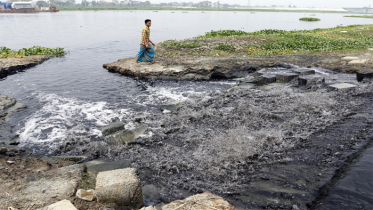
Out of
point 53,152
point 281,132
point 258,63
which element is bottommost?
point 53,152

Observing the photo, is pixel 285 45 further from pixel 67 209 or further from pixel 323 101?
pixel 67 209

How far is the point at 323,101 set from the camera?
9508 millimetres

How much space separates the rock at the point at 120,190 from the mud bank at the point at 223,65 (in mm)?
10203

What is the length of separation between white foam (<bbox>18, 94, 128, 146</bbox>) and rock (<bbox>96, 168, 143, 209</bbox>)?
3990 mm

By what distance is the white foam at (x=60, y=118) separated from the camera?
325 inches

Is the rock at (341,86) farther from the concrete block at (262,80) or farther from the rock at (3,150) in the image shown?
the rock at (3,150)

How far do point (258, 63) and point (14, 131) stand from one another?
12.8 m

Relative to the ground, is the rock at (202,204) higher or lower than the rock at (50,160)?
higher

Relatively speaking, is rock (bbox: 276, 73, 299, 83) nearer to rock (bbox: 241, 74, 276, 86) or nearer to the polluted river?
rock (bbox: 241, 74, 276, 86)

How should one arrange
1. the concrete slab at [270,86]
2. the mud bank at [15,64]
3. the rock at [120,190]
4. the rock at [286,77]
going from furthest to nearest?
1. the mud bank at [15,64]
2. the rock at [286,77]
3. the concrete slab at [270,86]
4. the rock at [120,190]

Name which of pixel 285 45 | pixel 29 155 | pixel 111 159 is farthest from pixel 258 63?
pixel 29 155

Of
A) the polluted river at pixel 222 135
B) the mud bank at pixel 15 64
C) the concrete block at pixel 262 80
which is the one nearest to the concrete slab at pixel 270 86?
the polluted river at pixel 222 135

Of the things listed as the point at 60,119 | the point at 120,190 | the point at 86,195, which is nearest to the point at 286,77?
the point at 60,119

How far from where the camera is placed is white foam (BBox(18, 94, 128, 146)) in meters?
8.27
